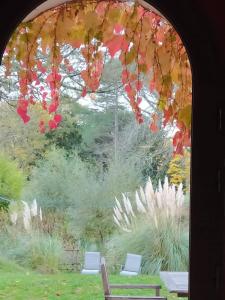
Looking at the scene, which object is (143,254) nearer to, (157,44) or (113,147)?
(113,147)

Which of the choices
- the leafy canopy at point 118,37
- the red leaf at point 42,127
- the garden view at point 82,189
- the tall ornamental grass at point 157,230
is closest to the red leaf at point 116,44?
the leafy canopy at point 118,37

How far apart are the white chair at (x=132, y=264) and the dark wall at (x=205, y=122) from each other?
372cm

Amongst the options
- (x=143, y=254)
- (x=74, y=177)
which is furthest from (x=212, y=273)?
(x=74, y=177)

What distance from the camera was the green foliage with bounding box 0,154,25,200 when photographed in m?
5.40

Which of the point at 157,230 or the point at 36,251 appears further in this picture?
the point at 36,251

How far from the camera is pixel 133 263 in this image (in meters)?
5.02

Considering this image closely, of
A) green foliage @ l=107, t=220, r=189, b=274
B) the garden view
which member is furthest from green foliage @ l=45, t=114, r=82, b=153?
green foliage @ l=107, t=220, r=189, b=274

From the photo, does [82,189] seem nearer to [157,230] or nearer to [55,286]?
[157,230]

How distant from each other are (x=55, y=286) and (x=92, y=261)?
21.6 inches

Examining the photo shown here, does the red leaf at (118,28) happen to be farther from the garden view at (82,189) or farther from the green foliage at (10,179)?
the green foliage at (10,179)

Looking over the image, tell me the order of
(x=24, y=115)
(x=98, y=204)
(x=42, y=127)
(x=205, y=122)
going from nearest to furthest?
(x=205, y=122) < (x=24, y=115) < (x=42, y=127) < (x=98, y=204)

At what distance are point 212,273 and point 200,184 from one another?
0.24 meters

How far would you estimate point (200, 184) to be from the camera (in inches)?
54.1

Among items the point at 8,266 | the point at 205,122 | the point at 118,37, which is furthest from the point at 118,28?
the point at 8,266
